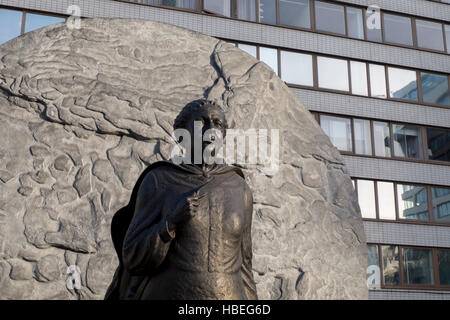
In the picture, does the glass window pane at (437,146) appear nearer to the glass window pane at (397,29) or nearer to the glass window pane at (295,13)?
the glass window pane at (397,29)

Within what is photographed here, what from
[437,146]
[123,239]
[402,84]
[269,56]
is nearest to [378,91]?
[402,84]

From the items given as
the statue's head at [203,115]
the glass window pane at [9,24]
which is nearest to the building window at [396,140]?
the glass window pane at [9,24]

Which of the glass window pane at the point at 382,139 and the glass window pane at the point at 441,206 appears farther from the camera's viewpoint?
the glass window pane at the point at 441,206

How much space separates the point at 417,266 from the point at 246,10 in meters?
8.45

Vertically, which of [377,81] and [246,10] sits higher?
[246,10]

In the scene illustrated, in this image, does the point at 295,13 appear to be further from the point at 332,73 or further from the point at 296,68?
the point at 332,73

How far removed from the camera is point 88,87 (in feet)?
24.9

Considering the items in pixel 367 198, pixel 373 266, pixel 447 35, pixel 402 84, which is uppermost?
pixel 447 35

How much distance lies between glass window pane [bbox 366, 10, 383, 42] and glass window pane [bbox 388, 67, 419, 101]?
1.02 metres

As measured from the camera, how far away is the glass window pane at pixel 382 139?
16.0m

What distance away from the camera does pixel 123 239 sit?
334cm

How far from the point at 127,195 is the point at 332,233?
2.85 metres

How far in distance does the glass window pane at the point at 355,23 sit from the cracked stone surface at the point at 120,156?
914cm
